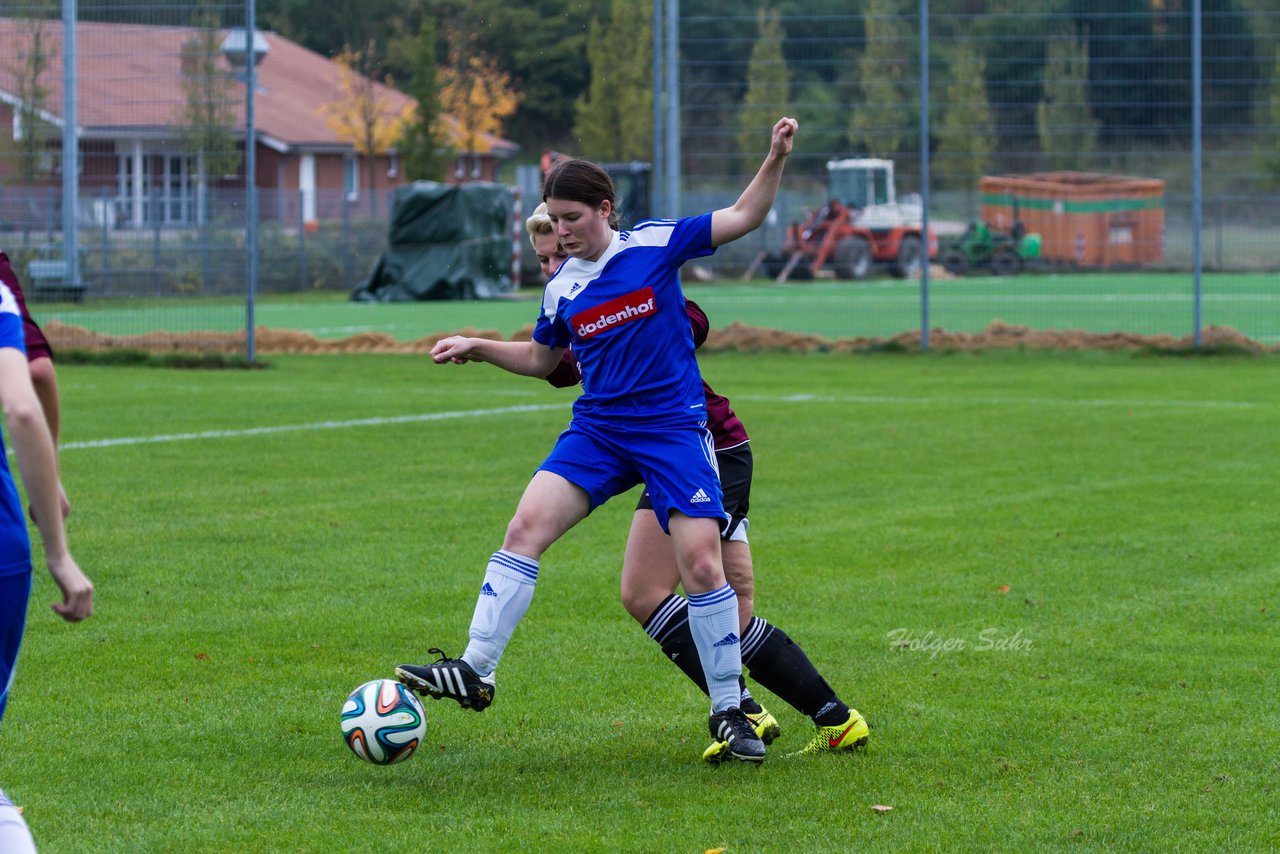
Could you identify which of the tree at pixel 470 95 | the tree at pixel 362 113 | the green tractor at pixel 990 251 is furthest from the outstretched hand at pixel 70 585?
the tree at pixel 470 95

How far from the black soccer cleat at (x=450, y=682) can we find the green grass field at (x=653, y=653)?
0.25 meters

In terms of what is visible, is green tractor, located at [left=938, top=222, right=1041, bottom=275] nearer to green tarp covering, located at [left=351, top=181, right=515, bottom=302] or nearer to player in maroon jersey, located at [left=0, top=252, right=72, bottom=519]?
green tarp covering, located at [left=351, top=181, right=515, bottom=302]

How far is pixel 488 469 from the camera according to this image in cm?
1155

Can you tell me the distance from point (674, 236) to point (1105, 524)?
505 cm

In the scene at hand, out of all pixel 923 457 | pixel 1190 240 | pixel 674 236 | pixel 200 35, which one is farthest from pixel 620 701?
pixel 1190 240

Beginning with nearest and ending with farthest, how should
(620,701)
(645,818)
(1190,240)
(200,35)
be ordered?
(645,818) → (620,701) → (200,35) → (1190,240)

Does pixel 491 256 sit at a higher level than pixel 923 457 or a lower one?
higher

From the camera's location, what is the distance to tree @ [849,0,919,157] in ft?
72.5

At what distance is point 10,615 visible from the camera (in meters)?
3.21

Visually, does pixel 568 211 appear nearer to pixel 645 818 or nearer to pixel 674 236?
pixel 674 236

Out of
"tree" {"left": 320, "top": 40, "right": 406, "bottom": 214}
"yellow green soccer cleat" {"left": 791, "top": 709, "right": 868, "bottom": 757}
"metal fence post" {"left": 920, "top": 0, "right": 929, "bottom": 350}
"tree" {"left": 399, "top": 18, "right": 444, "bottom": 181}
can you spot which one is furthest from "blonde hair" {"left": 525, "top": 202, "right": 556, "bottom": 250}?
"tree" {"left": 320, "top": 40, "right": 406, "bottom": 214}

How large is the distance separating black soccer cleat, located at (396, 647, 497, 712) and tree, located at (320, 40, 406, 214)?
43.7m

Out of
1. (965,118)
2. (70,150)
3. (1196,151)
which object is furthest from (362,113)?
(1196,151)

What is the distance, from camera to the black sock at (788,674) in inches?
206
